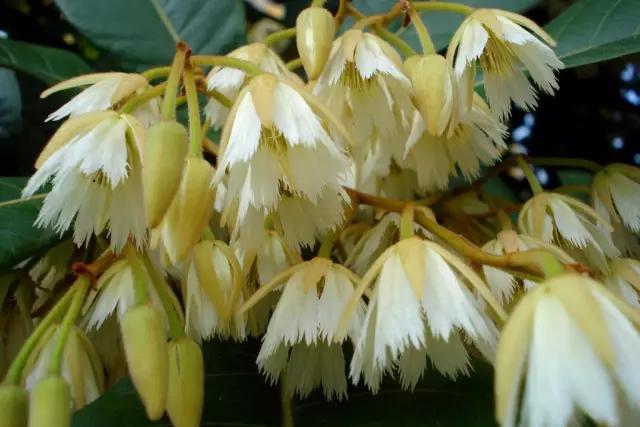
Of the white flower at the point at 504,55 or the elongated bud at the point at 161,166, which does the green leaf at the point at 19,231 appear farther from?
the white flower at the point at 504,55

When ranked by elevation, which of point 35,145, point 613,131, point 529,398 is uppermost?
point 529,398

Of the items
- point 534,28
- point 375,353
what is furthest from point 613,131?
point 375,353

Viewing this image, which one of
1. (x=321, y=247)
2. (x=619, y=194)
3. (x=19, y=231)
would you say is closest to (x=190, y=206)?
(x=321, y=247)

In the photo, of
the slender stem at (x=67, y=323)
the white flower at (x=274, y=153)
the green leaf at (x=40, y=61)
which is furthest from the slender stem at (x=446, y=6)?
the green leaf at (x=40, y=61)

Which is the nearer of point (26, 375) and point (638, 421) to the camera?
point (638, 421)

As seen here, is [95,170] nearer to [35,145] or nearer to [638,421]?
[638,421]

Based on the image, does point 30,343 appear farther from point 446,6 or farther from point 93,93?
point 446,6

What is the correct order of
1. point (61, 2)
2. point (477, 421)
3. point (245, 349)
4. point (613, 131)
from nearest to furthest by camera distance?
point (477, 421) → point (245, 349) → point (61, 2) → point (613, 131)
